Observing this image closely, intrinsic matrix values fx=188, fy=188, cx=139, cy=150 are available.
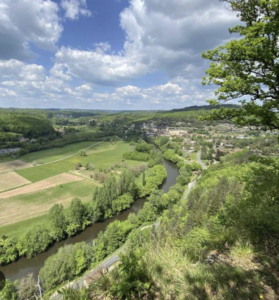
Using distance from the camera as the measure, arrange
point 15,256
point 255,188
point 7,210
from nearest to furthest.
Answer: point 255,188, point 15,256, point 7,210

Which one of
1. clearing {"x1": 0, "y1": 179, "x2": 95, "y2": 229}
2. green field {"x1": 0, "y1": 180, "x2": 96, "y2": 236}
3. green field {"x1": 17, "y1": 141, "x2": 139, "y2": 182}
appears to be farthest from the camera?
green field {"x1": 17, "y1": 141, "x2": 139, "y2": 182}

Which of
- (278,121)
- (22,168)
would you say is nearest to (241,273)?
(278,121)

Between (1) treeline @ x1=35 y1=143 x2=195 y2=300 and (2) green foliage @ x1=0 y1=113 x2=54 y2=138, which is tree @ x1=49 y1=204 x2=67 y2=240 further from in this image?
(2) green foliage @ x1=0 y1=113 x2=54 y2=138

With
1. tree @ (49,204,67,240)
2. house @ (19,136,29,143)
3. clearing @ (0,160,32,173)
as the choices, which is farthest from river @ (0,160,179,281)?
house @ (19,136,29,143)

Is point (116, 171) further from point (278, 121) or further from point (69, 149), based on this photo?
point (278, 121)

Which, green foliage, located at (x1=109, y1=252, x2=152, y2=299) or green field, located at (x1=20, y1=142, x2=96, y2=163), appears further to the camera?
green field, located at (x1=20, y1=142, x2=96, y2=163)

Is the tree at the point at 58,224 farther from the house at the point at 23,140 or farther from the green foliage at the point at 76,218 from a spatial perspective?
the house at the point at 23,140
